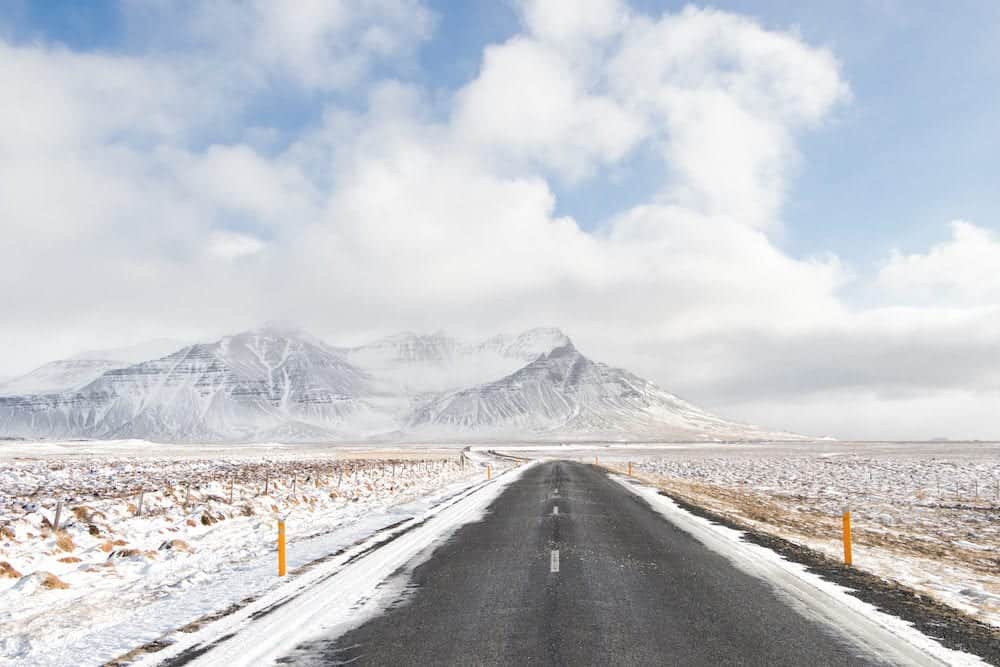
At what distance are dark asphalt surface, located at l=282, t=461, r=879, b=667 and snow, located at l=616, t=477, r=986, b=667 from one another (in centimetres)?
28

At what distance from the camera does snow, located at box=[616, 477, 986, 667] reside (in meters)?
6.97

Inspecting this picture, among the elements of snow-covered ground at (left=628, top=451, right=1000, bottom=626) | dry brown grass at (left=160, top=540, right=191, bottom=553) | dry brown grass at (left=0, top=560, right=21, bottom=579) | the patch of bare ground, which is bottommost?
Answer: snow-covered ground at (left=628, top=451, right=1000, bottom=626)

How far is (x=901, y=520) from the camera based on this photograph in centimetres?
2392

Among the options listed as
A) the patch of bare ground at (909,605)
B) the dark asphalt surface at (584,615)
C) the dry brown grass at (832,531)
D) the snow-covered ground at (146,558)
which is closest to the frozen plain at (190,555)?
the snow-covered ground at (146,558)

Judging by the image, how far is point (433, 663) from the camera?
6520 millimetres

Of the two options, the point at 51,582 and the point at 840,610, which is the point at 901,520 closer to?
the point at 840,610

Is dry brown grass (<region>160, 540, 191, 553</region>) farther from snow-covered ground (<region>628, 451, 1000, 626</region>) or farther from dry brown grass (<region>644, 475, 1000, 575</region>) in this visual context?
dry brown grass (<region>644, 475, 1000, 575</region>)

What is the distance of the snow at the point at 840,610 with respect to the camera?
6.97 m

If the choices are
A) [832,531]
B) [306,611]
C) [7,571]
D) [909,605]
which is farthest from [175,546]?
[832,531]

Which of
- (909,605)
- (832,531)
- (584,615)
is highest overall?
(584,615)

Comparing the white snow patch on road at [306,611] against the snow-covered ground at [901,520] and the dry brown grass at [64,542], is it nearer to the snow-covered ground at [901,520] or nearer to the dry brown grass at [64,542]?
the dry brown grass at [64,542]

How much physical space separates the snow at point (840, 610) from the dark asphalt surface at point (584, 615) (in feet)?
0.91

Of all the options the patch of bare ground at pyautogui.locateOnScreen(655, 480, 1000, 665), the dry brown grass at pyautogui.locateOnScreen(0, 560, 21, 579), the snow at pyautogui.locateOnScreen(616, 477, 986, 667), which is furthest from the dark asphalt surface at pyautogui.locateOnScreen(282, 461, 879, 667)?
the dry brown grass at pyautogui.locateOnScreen(0, 560, 21, 579)

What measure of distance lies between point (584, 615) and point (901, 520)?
20.6 m
